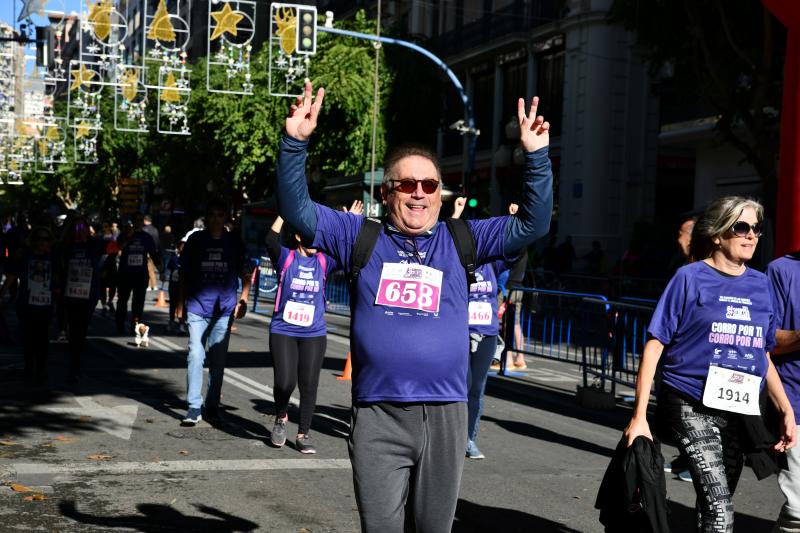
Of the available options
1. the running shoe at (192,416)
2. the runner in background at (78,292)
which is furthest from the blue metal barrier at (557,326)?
the runner in background at (78,292)

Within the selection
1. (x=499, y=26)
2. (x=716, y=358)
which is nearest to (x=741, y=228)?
(x=716, y=358)

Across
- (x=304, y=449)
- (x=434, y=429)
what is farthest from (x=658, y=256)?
(x=434, y=429)

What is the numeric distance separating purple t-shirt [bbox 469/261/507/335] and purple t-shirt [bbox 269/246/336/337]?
1.18 metres

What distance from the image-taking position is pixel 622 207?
33656 millimetres

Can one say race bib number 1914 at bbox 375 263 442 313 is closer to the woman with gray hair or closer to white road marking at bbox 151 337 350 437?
the woman with gray hair

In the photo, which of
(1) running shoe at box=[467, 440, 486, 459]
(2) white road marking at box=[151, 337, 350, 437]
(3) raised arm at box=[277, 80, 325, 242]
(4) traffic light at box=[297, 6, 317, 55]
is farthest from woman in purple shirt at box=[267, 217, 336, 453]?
(4) traffic light at box=[297, 6, 317, 55]

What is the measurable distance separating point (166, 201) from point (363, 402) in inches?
2157

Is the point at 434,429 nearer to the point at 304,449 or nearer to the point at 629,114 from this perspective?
the point at 304,449

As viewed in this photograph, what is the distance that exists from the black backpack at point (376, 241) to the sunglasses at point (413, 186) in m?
0.16

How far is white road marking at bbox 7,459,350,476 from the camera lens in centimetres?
752

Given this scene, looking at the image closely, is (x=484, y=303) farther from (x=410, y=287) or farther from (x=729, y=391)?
(x=410, y=287)

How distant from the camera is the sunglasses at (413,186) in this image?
159 inches

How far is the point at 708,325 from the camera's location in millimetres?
4883

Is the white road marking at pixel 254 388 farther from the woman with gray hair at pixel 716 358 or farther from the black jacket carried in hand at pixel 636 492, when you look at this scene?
the black jacket carried in hand at pixel 636 492
